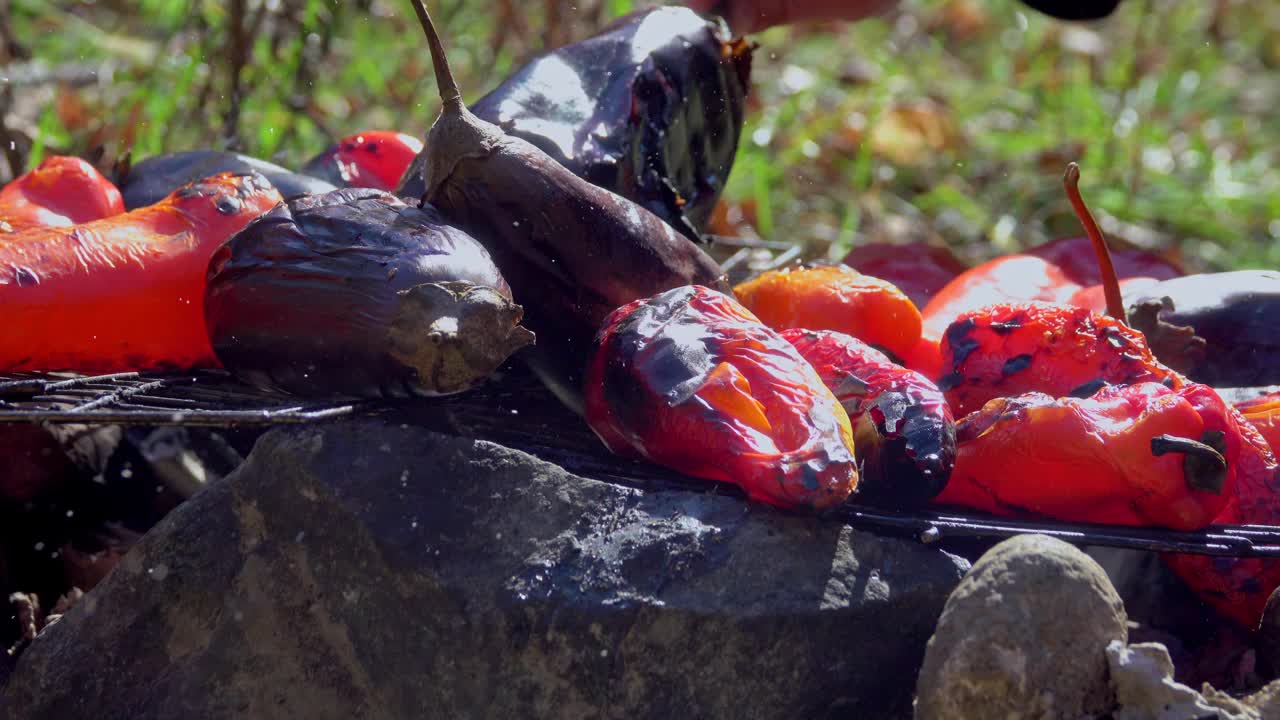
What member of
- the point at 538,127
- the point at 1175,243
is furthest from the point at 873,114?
the point at 538,127

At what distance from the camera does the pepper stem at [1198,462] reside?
1.92 metres

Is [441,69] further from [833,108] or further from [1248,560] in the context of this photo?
[833,108]

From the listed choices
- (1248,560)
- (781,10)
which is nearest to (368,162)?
(781,10)

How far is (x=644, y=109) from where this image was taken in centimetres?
275

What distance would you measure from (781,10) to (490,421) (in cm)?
189

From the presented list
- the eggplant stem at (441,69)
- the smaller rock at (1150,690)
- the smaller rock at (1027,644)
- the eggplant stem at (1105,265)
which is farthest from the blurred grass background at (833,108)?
the smaller rock at (1150,690)

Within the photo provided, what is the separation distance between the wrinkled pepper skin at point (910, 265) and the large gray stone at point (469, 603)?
1.66 metres

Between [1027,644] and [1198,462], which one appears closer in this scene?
[1027,644]

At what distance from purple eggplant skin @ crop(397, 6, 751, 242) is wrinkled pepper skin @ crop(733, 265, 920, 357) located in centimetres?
29

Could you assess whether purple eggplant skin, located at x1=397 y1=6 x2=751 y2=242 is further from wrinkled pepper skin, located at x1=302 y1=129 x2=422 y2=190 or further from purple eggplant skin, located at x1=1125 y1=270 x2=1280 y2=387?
purple eggplant skin, located at x1=1125 y1=270 x2=1280 y2=387

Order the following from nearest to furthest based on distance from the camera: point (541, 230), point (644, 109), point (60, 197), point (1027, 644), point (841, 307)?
point (1027, 644) → point (541, 230) → point (841, 307) → point (60, 197) → point (644, 109)

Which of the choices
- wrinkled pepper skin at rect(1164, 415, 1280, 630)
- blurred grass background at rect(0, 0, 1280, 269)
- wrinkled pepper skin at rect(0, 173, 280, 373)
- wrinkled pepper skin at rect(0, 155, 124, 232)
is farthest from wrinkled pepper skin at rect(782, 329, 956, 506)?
blurred grass background at rect(0, 0, 1280, 269)

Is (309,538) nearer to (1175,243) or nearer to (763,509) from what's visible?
(763,509)

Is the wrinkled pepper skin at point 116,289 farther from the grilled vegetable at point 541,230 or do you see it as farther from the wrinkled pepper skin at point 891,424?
the wrinkled pepper skin at point 891,424
